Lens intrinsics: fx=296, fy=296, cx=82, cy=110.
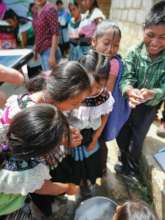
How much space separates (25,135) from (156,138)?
179cm

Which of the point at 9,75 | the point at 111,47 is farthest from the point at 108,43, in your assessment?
the point at 9,75

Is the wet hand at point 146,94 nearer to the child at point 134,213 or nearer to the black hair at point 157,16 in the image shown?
the black hair at point 157,16

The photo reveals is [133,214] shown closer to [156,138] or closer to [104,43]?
[104,43]

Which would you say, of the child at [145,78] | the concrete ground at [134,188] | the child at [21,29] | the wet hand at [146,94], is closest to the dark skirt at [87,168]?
the concrete ground at [134,188]

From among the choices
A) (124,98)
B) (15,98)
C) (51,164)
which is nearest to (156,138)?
(124,98)

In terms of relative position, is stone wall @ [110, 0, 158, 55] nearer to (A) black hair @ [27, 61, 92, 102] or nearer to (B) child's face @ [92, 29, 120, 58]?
(B) child's face @ [92, 29, 120, 58]

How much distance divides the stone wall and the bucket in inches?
142

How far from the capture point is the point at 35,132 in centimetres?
125

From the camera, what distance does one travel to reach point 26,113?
1290 millimetres

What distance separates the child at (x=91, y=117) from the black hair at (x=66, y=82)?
0.21 meters

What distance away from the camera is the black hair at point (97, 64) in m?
1.84

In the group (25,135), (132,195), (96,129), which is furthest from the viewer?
(132,195)

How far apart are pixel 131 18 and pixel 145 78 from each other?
4.06m

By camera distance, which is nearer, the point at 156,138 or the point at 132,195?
the point at 132,195
